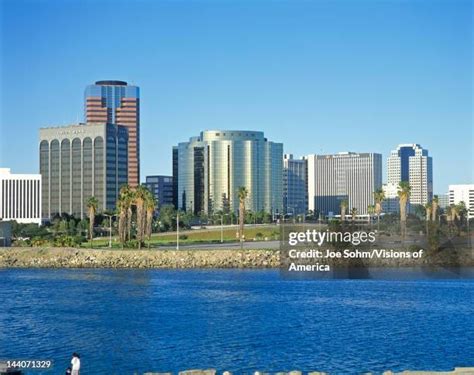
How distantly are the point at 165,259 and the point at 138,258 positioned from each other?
454 centimetres

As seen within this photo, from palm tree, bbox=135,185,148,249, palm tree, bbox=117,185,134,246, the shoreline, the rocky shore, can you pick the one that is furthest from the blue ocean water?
palm tree, bbox=117,185,134,246

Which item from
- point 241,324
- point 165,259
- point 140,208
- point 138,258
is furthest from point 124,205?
point 241,324

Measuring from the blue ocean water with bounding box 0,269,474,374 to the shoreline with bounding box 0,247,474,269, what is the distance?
19228mm

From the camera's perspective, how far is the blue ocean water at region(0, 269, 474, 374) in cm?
5150

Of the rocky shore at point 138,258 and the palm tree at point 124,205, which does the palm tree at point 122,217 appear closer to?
the palm tree at point 124,205

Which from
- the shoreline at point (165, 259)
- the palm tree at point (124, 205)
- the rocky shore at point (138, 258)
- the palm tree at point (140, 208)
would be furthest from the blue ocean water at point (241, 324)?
the palm tree at point (124, 205)

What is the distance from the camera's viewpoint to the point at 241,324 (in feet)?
218

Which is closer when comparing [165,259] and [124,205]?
[165,259]

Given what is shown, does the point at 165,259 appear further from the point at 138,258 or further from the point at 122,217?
the point at 122,217

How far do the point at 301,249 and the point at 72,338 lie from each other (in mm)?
61053

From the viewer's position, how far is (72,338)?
60.5 meters

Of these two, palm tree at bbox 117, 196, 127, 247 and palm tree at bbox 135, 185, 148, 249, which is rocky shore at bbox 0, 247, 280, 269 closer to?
palm tree at bbox 135, 185, 148, 249

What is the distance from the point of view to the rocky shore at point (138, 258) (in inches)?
5103

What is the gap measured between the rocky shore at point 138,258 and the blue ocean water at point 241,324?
2253cm
